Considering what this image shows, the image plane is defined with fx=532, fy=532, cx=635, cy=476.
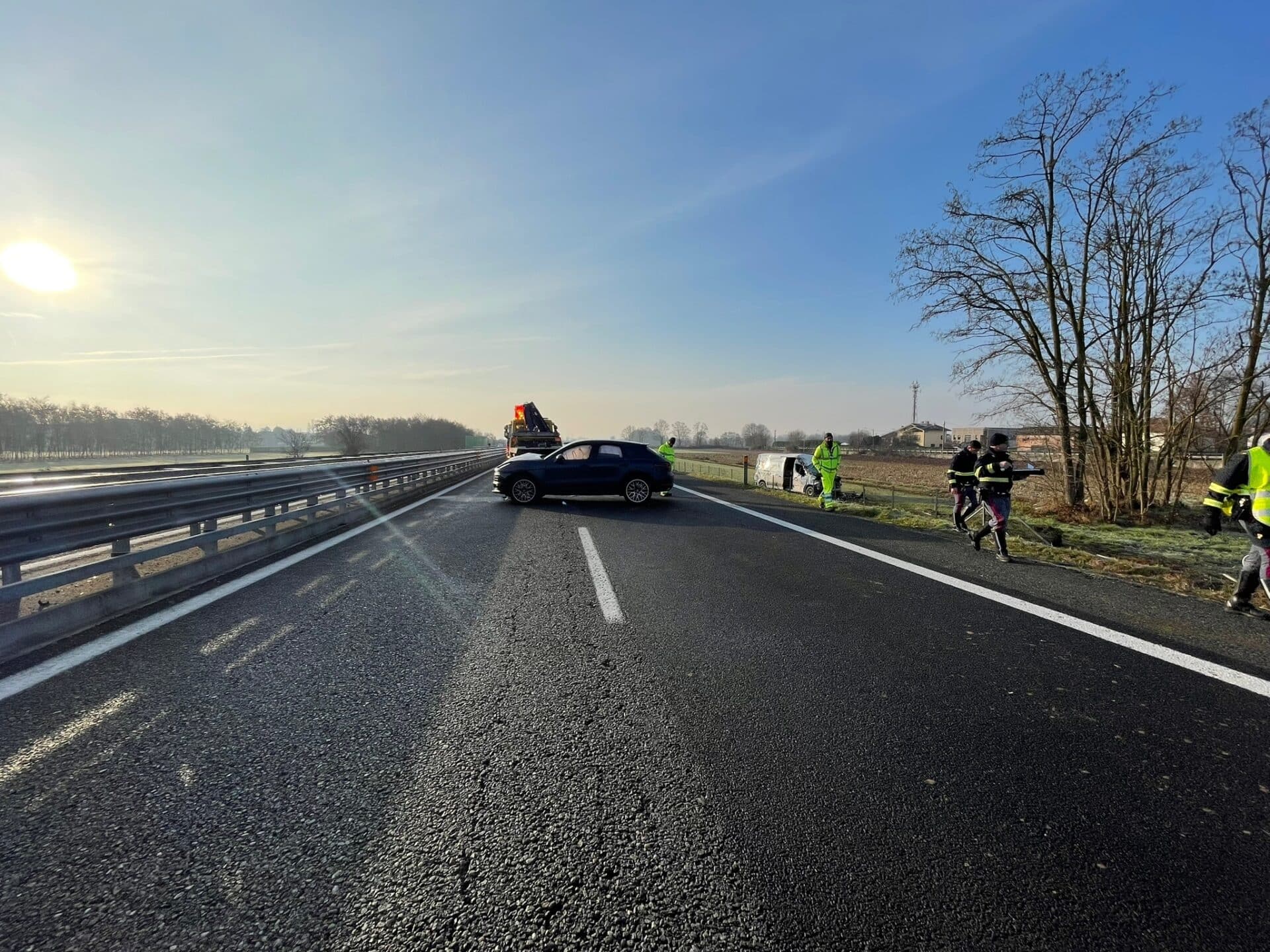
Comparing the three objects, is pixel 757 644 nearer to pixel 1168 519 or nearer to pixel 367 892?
pixel 367 892

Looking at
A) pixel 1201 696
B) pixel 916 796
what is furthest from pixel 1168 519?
pixel 916 796

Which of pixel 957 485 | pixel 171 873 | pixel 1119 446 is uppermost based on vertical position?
pixel 1119 446

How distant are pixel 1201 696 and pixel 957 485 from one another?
622 centimetres

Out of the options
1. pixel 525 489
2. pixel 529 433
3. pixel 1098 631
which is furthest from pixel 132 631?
pixel 529 433

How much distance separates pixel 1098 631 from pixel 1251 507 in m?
2.21

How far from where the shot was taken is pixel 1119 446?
44.1ft

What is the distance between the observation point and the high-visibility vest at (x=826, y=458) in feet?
43.3

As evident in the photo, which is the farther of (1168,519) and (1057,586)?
(1168,519)

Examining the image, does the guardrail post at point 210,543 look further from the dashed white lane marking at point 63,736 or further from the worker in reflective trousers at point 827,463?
the worker in reflective trousers at point 827,463

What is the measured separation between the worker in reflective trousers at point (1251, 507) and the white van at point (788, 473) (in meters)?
11.1

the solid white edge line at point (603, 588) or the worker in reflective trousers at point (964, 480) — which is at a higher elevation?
the worker in reflective trousers at point (964, 480)

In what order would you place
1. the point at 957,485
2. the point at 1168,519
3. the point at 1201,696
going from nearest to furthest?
the point at 1201,696, the point at 957,485, the point at 1168,519

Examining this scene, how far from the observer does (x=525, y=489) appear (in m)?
12.6

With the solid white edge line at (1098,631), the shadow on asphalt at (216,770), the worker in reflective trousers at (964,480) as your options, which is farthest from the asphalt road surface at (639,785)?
the worker in reflective trousers at (964,480)
